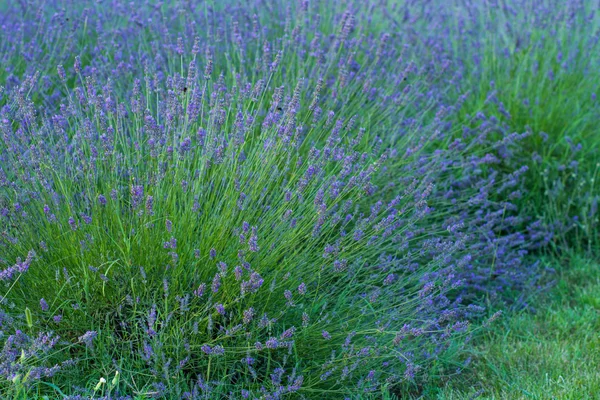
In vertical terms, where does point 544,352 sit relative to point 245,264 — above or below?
below

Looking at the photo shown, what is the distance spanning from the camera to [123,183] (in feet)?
9.42

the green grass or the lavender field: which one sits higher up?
the lavender field

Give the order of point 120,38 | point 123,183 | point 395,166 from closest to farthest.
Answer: point 123,183
point 395,166
point 120,38

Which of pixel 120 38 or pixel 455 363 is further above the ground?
pixel 120 38

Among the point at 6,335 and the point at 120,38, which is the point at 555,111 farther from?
the point at 6,335

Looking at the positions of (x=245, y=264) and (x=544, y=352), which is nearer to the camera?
(x=245, y=264)

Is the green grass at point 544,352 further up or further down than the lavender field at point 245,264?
further down

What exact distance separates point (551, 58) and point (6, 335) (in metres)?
3.36

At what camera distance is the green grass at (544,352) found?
113 inches

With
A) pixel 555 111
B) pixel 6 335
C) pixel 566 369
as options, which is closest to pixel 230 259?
pixel 6 335

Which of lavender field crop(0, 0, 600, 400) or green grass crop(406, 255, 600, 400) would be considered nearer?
lavender field crop(0, 0, 600, 400)

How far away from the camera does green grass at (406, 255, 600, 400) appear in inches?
113

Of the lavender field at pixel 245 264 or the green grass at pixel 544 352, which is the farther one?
the green grass at pixel 544 352

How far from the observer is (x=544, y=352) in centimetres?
320
